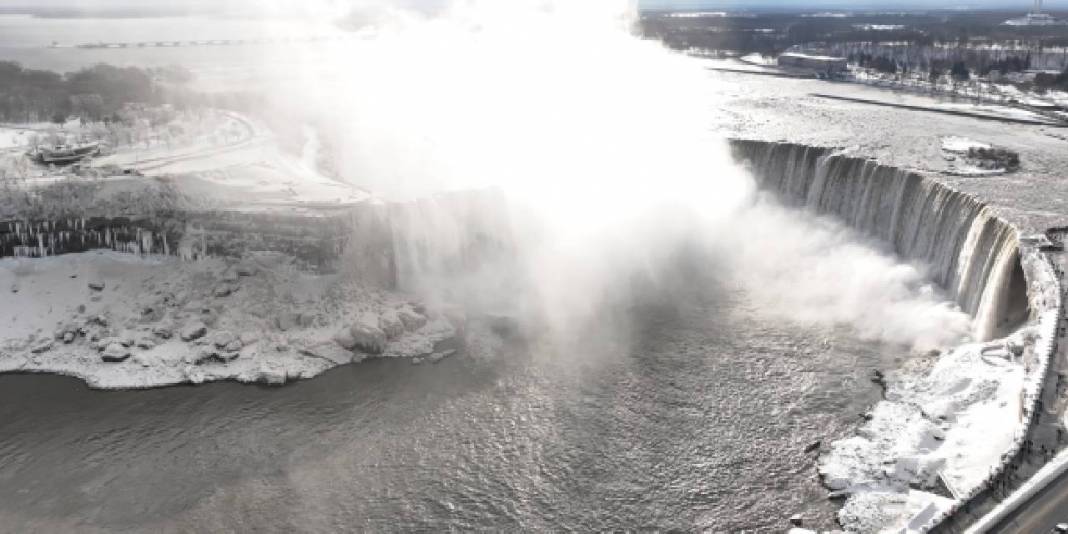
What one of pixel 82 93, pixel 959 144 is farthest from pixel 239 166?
pixel 959 144

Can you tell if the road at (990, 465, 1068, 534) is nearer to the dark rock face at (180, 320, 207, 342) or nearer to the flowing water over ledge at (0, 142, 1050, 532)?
the flowing water over ledge at (0, 142, 1050, 532)

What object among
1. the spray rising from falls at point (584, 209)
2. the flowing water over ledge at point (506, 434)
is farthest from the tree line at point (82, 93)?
the flowing water over ledge at point (506, 434)

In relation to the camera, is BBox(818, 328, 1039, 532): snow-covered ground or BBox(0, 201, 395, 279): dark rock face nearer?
BBox(818, 328, 1039, 532): snow-covered ground

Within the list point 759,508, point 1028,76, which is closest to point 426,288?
point 759,508

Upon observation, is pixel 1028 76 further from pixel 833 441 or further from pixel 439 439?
pixel 439 439

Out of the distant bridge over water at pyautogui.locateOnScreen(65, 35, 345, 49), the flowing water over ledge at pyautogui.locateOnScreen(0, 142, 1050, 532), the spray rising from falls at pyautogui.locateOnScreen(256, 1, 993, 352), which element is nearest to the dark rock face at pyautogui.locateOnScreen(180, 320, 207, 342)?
the flowing water over ledge at pyautogui.locateOnScreen(0, 142, 1050, 532)

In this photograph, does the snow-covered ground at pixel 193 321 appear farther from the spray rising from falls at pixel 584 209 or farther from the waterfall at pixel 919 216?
the waterfall at pixel 919 216
